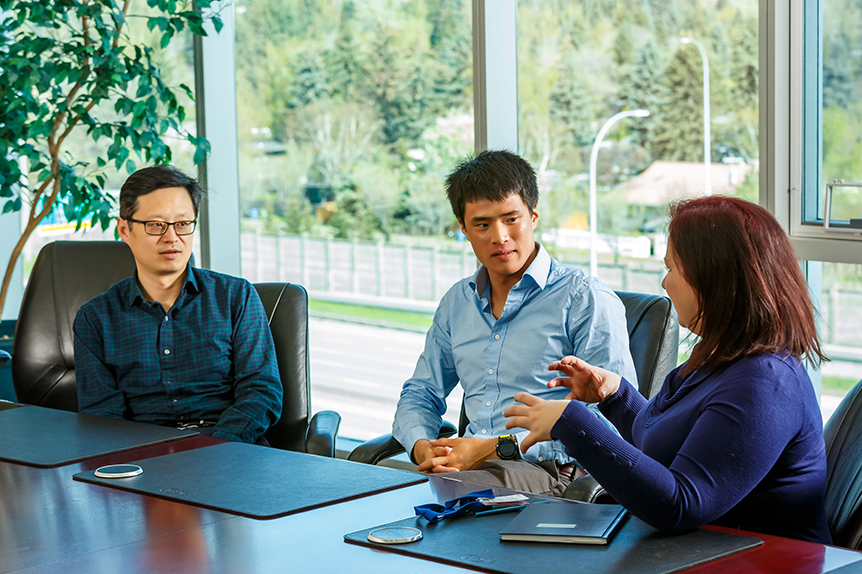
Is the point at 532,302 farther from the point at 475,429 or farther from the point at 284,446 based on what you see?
the point at 284,446

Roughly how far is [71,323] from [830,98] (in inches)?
94.9

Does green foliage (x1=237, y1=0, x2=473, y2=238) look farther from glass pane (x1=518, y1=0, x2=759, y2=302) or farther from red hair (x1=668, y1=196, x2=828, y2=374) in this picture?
red hair (x1=668, y1=196, x2=828, y2=374)

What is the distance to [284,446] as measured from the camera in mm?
2705

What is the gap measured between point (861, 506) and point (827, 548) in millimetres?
263

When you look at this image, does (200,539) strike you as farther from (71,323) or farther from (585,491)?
(71,323)

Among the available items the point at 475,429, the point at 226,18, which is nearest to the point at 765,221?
the point at 475,429

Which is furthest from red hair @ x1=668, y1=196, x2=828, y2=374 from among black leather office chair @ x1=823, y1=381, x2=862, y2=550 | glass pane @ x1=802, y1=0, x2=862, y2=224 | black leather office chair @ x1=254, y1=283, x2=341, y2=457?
black leather office chair @ x1=254, y1=283, x2=341, y2=457

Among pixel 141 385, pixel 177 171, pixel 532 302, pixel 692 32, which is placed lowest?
pixel 141 385

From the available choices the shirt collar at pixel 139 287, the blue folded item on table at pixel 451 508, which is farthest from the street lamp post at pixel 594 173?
the blue folded item on table at pixel 451 508

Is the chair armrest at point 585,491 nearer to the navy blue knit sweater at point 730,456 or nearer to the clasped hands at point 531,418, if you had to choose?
the clasped hands at point 531,418

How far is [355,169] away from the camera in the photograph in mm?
4355

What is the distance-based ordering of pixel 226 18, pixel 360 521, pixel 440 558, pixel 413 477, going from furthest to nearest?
pixel 226 18, pixel 413 477, pixel 360 521, pixel 440 558

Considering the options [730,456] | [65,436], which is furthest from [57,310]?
[730,456]

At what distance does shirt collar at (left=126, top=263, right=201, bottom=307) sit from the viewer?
2.70m
